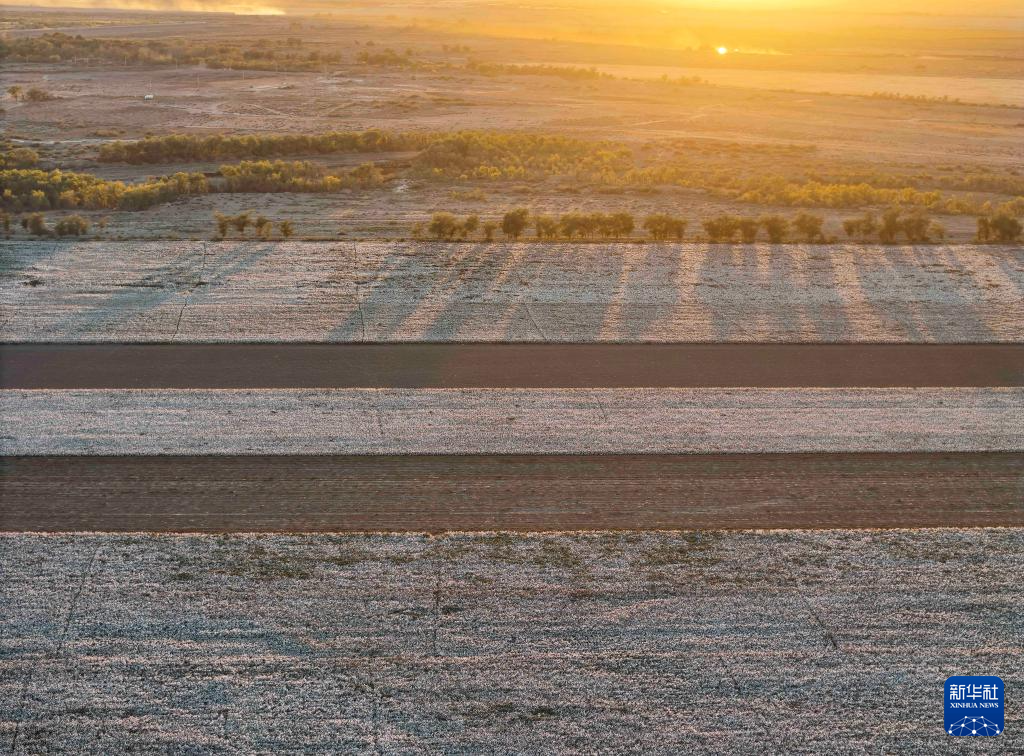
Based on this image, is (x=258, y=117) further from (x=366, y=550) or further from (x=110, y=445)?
(x=366, y=550)

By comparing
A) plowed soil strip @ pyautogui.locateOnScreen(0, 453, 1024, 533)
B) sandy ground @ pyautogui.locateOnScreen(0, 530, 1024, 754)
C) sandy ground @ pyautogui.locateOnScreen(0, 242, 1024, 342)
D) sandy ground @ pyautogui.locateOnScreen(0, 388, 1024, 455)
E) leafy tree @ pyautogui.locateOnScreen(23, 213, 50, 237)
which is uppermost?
leafy tree @ pyautogui.locateOnScreen(23, 213, 50, 237)

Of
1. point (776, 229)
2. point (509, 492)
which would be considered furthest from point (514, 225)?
point (509, 492)

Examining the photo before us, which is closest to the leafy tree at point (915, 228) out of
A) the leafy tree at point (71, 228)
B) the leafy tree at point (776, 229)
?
the leafy tree at point (776, 229)

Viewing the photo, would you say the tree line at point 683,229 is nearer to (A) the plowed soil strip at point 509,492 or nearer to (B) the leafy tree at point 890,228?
(B) the leafy tree at point 890,228

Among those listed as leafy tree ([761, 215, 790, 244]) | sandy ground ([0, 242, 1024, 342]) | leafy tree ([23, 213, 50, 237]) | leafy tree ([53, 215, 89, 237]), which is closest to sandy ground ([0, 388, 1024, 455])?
sandy ground ([0, 242, 1024, 342])

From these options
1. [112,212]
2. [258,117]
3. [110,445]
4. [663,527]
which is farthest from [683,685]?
[258,117]

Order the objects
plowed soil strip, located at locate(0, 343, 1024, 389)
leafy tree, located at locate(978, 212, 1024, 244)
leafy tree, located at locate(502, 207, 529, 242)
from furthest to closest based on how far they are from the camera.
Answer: leafy tree, located at locate(978, 212, 1024, 244) → leafy tree, located at locate(502, 207, 529, 242) → plowed soil strip, located at locate(0, 343, 1024, 389)

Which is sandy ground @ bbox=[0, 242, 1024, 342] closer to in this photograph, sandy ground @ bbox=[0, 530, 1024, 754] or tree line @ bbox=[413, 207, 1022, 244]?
tree line @ bbox=[413, 207, 1022, 244]
